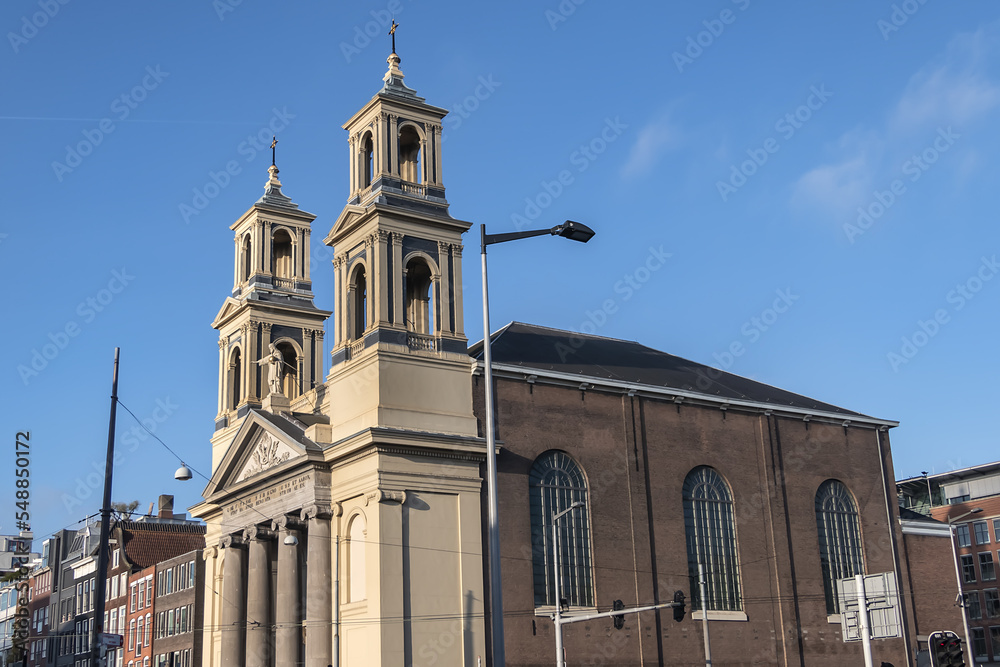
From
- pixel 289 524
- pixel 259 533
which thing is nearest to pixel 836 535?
pixel 289 524

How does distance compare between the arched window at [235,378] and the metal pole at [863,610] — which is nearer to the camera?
the metal pole at [863,610]

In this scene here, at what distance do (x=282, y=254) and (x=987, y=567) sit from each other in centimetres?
5462

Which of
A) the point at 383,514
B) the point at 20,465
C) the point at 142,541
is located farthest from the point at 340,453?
the point at 142,541

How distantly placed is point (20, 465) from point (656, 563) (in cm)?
2703

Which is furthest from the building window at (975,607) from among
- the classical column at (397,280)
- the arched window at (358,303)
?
the classical column at (397,280)

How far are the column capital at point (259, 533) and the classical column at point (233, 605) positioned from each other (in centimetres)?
154

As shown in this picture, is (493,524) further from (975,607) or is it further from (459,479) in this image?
(975,607)

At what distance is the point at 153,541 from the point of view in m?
81.6

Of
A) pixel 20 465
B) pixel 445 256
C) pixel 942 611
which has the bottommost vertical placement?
pixel 942 611

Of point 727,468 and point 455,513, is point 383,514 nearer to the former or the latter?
point 455,513

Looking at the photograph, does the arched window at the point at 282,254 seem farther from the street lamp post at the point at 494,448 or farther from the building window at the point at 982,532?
the building window at the point at 982,532

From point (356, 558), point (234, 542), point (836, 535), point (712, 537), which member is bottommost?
point (356, 558)

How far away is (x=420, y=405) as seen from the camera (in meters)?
45.1

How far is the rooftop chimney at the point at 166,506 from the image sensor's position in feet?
306
